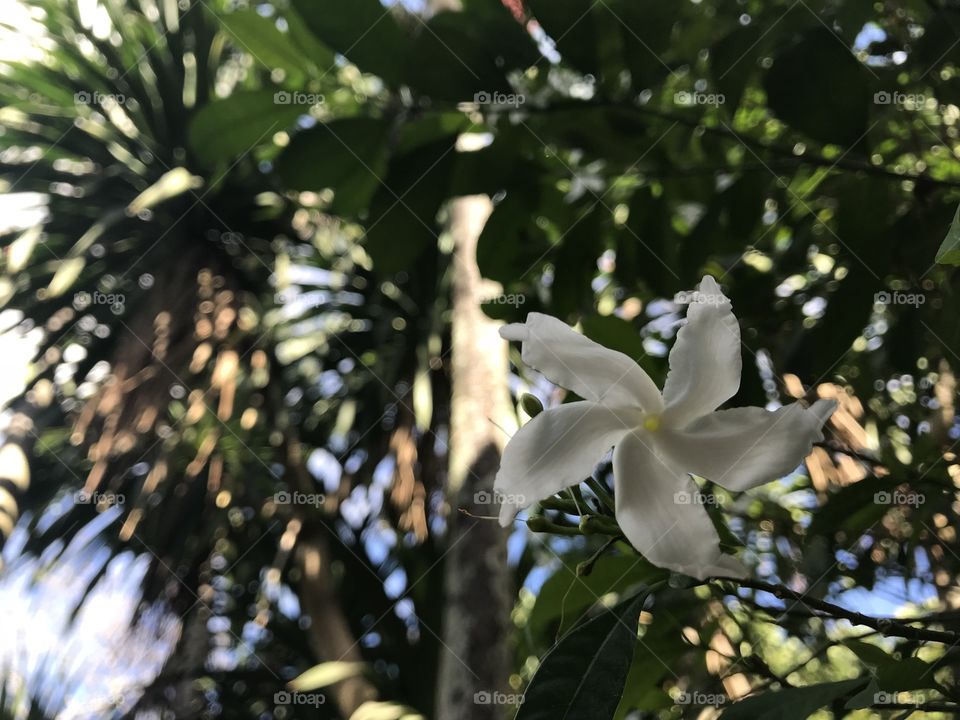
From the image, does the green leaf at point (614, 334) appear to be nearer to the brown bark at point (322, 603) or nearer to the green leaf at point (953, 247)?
the green leaf at point (953, 247)

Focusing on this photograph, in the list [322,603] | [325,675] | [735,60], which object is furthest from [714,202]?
[322,603]

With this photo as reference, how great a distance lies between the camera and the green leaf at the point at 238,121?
77cm

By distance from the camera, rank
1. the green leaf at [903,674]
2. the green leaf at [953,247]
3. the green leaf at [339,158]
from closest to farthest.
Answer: the green leaf at [953,247], the green leaf at [903,674], the green leaf at [339,158]

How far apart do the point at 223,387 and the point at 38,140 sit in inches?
51.3

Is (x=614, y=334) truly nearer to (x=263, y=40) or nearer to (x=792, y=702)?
(x=792, y=702)

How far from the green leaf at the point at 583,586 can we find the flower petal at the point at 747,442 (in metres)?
0.13

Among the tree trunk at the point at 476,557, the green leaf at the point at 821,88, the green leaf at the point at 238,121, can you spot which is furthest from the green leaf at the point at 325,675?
the green leaf at the point at 821,88

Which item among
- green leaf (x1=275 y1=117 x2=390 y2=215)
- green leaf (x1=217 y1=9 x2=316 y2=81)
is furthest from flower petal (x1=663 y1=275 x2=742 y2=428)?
green leaf (x1=217 y1=9 x2=316 y2=81)

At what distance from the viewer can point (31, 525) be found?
2.60 meters

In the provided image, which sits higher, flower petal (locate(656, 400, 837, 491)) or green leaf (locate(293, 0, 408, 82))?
green leaf (locate(293, 0, 408, 82))

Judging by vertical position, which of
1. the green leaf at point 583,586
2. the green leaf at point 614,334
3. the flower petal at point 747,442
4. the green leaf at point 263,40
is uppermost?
the green leaf at point 263,40

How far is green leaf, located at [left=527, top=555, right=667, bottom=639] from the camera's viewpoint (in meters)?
0.48

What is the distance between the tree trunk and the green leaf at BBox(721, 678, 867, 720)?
49cm

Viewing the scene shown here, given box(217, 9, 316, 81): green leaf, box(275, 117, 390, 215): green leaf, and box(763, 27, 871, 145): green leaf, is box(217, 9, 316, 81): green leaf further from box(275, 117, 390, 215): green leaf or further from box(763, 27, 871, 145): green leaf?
box(763, 27, 871, 145): green leaf
